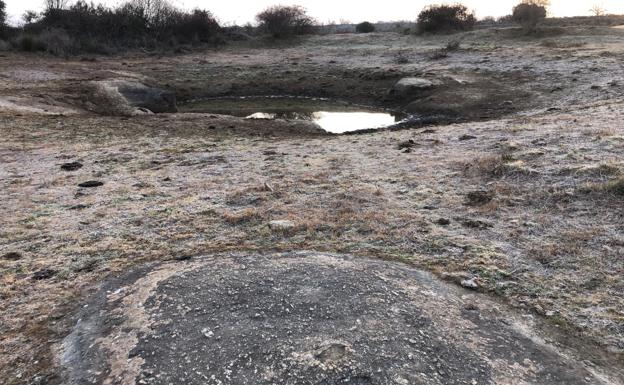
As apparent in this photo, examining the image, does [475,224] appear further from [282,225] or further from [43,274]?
[43,274]

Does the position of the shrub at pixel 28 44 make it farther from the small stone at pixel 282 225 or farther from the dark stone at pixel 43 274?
the small stone at pixel 282 225

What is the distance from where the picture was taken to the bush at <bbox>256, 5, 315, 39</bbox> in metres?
39.8

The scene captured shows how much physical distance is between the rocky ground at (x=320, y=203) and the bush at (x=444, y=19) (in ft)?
72.0

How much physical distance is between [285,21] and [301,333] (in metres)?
38.6

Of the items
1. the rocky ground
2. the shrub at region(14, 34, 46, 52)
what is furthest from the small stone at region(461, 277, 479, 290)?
the shrub at region(14, 34, 46, 52)

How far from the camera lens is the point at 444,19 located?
3719 cm

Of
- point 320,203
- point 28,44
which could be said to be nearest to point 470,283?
point 320,203

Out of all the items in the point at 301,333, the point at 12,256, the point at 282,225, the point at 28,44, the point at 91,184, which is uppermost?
the point at 28,44

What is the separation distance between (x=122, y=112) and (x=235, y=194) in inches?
Answer: 468

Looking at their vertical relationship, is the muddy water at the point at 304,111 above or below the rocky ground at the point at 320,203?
above

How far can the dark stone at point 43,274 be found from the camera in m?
5.75

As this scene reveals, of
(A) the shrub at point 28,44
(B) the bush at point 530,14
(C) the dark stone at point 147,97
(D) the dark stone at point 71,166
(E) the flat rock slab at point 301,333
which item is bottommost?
(E) the flat rock slab at point 301,333

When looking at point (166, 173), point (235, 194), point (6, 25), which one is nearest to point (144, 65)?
point (6, 25)

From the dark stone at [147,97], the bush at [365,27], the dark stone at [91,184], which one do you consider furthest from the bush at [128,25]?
the dark stone at [91,184]
